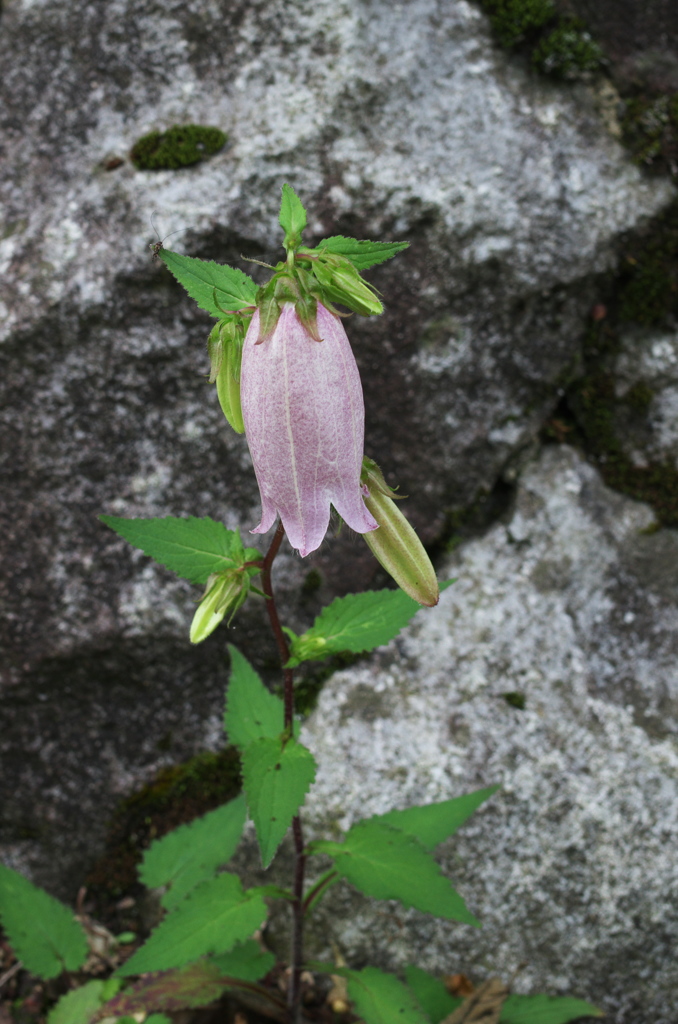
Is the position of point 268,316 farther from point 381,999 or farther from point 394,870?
point 381,999

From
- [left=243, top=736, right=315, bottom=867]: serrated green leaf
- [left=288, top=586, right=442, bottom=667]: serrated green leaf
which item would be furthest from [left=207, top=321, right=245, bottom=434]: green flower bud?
[left=243, top=736, right=315, bottom=867]: serrated green leaf

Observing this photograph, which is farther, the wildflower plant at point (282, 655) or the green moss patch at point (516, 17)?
the green moss patch at point (516, 17)

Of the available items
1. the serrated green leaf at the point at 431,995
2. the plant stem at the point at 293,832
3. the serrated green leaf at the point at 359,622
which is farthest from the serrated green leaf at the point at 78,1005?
the serrated green leaf at the point at 359,622

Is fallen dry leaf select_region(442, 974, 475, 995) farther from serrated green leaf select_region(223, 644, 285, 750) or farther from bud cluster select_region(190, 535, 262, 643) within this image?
bud cluster select_region(190, 535, 262, 643)

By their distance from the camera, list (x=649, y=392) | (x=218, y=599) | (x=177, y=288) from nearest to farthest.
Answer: (x=218, y=599), (x=177, y=288), (x=649, y=392)

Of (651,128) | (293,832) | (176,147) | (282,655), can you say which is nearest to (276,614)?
(282,655)

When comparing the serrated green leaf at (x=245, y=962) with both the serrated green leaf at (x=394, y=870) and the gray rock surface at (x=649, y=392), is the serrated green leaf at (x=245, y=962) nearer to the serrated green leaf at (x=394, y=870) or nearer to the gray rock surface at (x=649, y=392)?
the serrated green leaf at (x=394, y=870)
